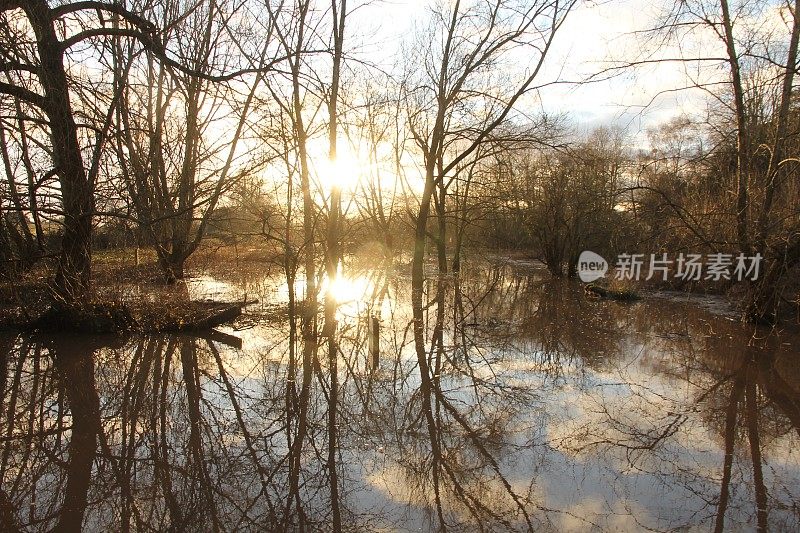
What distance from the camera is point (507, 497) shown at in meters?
4.12

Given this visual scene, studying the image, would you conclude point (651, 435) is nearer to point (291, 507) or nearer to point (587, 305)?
point (291, 507)

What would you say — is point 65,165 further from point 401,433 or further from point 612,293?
point 612,293

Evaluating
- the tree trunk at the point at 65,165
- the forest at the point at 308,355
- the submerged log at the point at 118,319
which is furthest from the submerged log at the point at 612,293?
the tree trunk at the point at 65,165

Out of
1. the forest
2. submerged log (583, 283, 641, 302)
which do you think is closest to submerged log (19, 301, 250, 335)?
the forest

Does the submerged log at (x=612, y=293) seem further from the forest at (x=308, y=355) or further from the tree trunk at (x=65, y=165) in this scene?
the tree trunk at (x=65, y=165)

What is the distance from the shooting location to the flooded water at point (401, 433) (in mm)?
3924

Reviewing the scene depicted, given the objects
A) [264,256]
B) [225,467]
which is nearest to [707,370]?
[225,467]

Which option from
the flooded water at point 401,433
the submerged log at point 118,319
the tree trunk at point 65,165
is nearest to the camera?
the flooded water at point 401,433

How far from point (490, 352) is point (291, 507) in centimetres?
534

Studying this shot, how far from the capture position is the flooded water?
3924 mm

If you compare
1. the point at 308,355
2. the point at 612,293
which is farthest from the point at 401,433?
the point at 612,293

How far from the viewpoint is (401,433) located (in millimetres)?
5426

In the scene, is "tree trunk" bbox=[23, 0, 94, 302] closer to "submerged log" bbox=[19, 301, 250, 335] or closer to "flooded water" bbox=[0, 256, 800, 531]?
"submerged log" bbox=[19, 301, 250, 335]

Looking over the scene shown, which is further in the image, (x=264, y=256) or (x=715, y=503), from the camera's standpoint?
(x=264, y=256)
